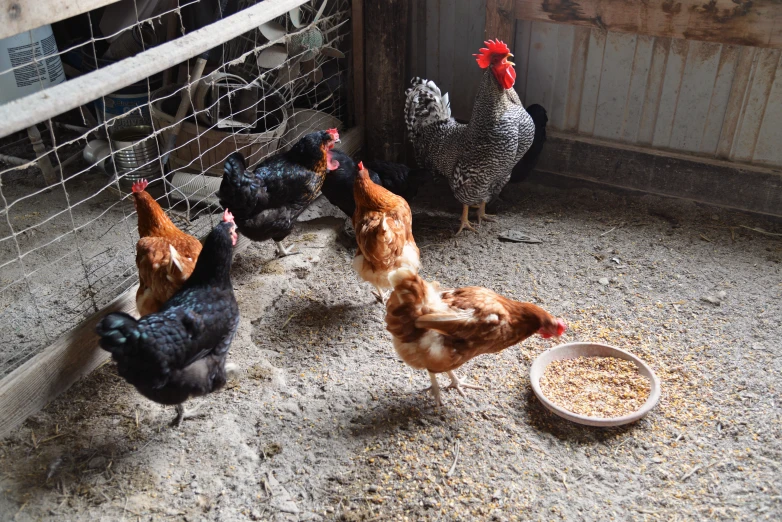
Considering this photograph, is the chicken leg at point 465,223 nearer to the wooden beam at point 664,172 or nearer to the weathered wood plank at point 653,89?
the wooden beam at point 664,172

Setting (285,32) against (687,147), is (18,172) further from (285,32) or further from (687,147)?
(687,147)

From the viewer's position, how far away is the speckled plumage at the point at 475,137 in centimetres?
437

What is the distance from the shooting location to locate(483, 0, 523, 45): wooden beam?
463 cm

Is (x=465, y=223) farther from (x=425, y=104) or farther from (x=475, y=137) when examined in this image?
(x=425, y=104)

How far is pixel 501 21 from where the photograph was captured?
15.4 ft

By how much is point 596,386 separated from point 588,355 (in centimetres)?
24

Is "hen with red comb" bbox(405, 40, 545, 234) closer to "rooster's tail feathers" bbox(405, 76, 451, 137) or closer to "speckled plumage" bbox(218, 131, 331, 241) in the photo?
"rooster's tail feathers" bbox(405, 76, 451, 137)

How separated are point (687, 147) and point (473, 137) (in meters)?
1.67

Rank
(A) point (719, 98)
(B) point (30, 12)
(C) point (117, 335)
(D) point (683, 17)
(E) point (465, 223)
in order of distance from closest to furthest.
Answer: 1. (C) point (117, 335)
2. (B) point (30, 12)
3. (D) point (683, 17)
4. (A) point (719, 98)
5. (E) point (465, 223)

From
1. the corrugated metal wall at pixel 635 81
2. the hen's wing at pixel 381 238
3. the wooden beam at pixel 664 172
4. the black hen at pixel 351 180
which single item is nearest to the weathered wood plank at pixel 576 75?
the corrugated metal wall at pixel 635 81

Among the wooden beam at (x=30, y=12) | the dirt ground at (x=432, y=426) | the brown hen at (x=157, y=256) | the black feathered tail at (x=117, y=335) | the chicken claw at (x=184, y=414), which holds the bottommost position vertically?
the dirt ground at (x=432, y=426)

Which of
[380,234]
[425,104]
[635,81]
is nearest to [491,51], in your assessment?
[425,104]

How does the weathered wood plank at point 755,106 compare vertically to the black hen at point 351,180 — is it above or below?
above

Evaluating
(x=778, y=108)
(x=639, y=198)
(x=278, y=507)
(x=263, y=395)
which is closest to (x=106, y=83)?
(x=263, y=395)
